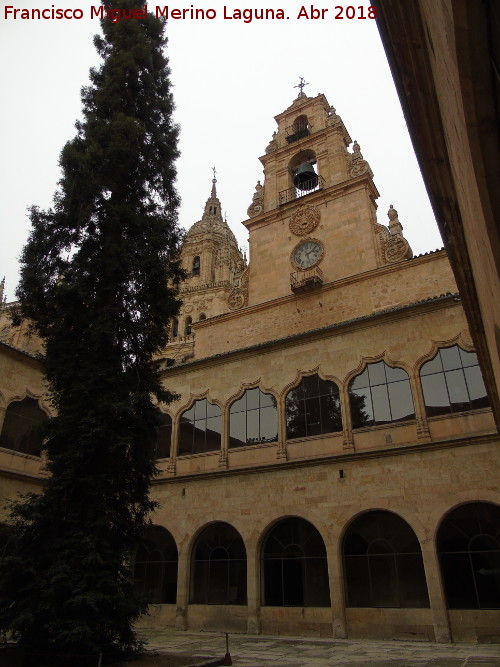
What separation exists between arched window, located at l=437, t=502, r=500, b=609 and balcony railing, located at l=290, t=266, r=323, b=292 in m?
11.3

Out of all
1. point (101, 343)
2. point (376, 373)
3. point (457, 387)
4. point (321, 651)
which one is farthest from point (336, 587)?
point (101, 343)

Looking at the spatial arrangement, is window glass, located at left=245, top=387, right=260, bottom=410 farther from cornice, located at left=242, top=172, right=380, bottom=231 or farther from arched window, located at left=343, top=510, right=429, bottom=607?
cornice, located at left=242, top=172, right=380, bottom=231

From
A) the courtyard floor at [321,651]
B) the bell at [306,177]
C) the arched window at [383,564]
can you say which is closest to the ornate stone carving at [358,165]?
the bell at [306,177]

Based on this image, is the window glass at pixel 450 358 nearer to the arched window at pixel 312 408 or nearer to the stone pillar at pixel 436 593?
the arched window at pixel 312 408

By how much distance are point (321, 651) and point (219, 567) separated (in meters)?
5.87

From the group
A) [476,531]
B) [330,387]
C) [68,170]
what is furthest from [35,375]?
[476,531]

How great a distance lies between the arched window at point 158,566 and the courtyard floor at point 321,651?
8.25 feet

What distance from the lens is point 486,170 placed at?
3012 millimetres

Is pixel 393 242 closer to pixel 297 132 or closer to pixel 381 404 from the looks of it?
pixel 381 404

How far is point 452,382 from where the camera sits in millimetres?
15234

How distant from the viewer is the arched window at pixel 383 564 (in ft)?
45.5

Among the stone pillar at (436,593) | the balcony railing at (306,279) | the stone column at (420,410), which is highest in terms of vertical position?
the balcony railing at (306,279)

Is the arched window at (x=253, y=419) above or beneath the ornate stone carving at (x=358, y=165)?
beneath

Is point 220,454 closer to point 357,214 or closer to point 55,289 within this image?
point 55,289
